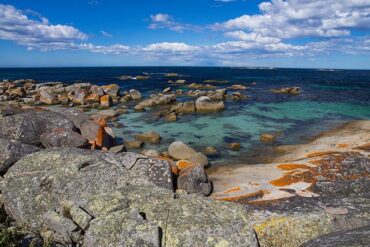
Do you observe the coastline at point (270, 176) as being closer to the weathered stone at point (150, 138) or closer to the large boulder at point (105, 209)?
the large boulder at point (105, 209)

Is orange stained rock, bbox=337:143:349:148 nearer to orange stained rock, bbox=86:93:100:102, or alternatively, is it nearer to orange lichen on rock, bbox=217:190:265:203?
orange lichen on rock, bbox=217:190:265:203

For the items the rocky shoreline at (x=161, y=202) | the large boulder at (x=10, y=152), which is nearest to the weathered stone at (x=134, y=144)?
the rocky shoreline at (x=161, y=202)

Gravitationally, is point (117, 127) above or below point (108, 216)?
below

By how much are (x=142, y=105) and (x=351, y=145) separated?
28.3m

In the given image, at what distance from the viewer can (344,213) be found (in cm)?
895

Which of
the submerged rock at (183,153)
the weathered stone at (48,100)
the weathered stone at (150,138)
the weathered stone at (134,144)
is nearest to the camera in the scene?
the submerged rock at (183,153)

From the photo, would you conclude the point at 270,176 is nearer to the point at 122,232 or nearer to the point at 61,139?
the point at 122,232

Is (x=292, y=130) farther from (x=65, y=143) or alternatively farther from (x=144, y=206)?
(x=144, y=206)

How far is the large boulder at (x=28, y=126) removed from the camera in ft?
56.2

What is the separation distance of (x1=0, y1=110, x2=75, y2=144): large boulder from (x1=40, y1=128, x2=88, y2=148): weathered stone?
0.64 m

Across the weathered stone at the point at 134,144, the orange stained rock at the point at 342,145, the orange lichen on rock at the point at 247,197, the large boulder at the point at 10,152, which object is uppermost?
the large boulder at the point at 10,152

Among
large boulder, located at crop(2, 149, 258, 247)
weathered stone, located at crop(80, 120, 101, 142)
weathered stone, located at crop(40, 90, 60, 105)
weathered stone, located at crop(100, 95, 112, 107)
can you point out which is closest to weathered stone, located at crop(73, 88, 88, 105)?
weathered stone, located at crop(40, 90, 60, 105)

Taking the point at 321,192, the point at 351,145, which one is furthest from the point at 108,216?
the point at 351,145

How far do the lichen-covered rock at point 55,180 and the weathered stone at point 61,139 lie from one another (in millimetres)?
5701
